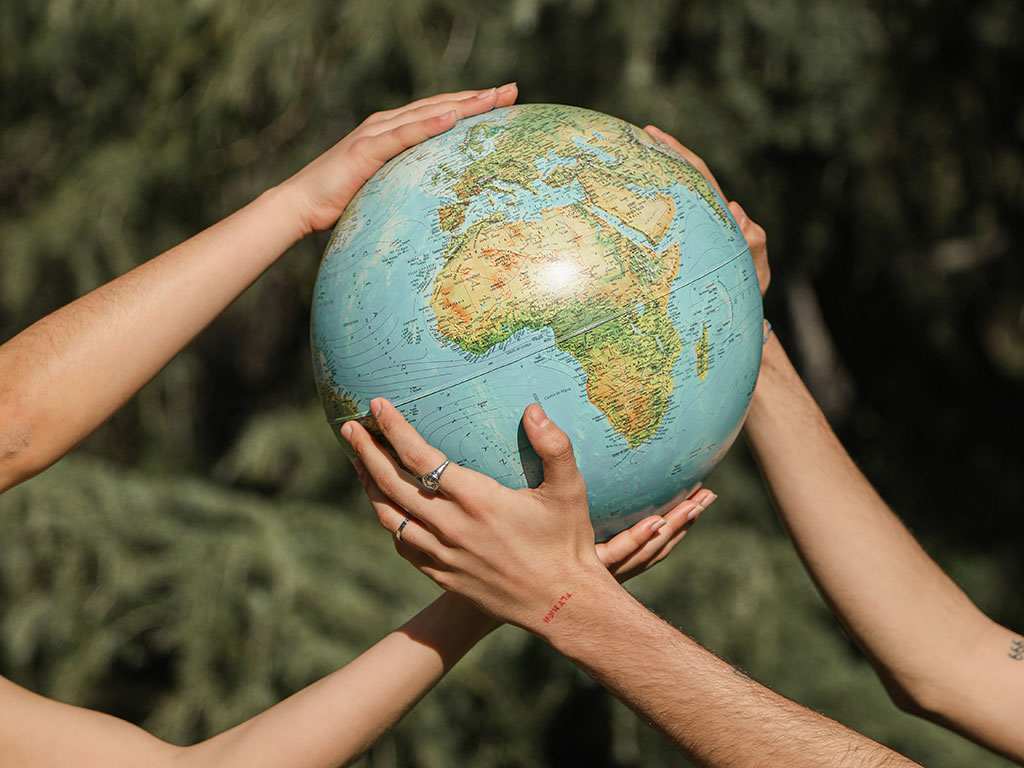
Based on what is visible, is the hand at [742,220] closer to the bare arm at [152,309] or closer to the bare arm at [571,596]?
the bare arm at [152,309]

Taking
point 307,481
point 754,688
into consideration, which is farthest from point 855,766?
point 307,481

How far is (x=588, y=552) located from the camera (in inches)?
55.8

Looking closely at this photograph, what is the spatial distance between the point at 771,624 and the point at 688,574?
43 cm

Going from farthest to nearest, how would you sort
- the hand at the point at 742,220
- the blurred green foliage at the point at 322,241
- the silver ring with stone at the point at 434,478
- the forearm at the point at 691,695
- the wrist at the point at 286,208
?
the blurred green foliage at the point at 322,241 < the hand at the point at 742,220 < the wrist at the point at 286,208 < the silver ring with stone at the point at 434,478 < the forearm at the point at 691,695

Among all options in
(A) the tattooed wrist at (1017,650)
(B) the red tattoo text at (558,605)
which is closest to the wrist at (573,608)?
(B) the red tattoo text at (558,605)

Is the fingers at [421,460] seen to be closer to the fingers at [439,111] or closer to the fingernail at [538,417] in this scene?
the fingernail at [538,417]

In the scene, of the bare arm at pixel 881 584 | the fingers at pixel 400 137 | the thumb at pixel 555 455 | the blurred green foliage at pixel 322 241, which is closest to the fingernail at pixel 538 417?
the thumb at pixel 555 455

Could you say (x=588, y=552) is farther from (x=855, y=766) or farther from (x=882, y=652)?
(x=882, y=652)

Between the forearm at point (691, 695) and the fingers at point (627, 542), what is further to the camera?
the fingers at point (627, 542)

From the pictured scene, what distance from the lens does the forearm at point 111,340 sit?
1.45m

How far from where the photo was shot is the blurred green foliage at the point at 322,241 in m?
3.42

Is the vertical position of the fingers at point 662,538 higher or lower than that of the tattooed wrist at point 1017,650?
higher

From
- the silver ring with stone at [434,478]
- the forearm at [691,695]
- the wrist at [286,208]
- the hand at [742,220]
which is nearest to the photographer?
the forearm at [691,695]

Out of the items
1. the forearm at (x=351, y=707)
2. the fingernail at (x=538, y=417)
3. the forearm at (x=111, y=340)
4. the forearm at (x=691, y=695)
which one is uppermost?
the forearm at (x=111, y=340)
